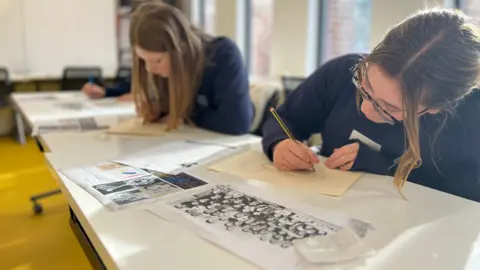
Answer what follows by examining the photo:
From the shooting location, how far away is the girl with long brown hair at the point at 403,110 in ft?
3.11

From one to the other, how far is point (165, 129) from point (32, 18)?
3.49 m

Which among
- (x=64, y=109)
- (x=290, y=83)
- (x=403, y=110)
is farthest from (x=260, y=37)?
(x=403, y=110)

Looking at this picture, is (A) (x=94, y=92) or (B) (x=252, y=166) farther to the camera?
(A) (x=94, y=92)

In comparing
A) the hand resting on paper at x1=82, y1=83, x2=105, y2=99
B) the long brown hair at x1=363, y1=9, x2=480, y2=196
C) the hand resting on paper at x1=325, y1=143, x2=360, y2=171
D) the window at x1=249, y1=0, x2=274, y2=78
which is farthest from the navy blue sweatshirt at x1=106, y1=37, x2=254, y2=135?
the window at x1=249, y1=0, x2=274, y2=78

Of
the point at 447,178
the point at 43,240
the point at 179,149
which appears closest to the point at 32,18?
the point at 43,240

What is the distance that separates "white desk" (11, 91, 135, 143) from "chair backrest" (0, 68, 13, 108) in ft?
5.69

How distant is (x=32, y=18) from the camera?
4.62 meters

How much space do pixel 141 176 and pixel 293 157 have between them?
383 millimetres

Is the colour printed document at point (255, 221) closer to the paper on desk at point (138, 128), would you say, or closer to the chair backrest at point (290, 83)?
the paper on desk at point (138, 128)

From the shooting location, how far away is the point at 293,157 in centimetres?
121

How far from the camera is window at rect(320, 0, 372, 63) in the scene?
136 inches

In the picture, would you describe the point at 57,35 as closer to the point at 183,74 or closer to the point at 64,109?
the point at 64,109

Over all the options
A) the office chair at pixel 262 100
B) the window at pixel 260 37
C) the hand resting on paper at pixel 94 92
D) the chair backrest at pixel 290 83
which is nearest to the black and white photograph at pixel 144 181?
the office chair at pixel 262 100

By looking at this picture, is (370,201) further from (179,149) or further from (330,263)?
(179,149)
